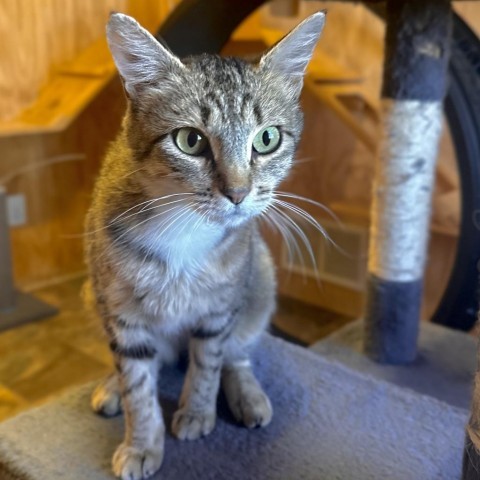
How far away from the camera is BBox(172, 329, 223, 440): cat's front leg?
1.19m

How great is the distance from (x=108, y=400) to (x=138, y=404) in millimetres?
183

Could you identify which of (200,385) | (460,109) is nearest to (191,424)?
(200,385)

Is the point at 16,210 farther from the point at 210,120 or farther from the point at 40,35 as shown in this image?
the point at 210,120

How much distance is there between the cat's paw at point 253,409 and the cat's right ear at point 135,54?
64cm

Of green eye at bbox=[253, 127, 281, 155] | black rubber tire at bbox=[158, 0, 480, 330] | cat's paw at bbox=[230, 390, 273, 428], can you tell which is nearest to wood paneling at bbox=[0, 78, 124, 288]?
black rubber tire at bbox=[158, 0, 480, 330]

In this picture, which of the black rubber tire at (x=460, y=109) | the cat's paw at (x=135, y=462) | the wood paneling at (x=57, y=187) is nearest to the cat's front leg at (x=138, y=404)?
the cat's paw at (x=135, y=462)

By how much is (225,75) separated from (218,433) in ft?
2.22

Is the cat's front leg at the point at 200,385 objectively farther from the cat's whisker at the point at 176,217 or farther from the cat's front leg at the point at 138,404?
the cat's whisker at the point at 176,217

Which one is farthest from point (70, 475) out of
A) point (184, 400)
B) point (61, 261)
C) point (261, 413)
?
point (61, 261)

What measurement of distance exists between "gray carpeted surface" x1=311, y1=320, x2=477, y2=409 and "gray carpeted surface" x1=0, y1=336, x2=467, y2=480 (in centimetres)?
18

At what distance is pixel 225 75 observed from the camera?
1016mm

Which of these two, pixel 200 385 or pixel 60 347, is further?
pixel 60 347

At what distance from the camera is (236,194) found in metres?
0.93

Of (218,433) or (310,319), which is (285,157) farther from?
(310,319)
